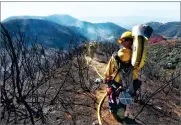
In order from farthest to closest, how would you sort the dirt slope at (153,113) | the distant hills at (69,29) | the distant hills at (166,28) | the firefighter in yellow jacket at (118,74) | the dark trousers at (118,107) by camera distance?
the distant hills at (166,28) → the distant hills at (69,29) → the dirt slope at (153,113) → the dark trousers at (118,107) → the firefighter in yellow jacket at (118,74)

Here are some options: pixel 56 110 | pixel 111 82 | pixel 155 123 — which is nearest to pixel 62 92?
pixel 56 110

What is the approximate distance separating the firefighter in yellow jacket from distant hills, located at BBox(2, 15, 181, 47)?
93.6ft

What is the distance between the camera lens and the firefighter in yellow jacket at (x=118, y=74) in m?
6.12

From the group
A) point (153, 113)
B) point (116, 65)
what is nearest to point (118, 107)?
point (116, 65)

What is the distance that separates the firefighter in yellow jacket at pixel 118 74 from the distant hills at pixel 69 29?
93.6ft

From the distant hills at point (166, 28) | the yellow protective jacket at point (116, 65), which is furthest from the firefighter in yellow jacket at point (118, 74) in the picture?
the distant hills at point (166, 28)

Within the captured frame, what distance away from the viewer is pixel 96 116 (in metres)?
6.63

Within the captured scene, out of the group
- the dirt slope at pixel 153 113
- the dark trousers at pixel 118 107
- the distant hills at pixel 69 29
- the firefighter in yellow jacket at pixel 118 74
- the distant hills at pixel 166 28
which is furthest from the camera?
the distant hills at pixel 166 28

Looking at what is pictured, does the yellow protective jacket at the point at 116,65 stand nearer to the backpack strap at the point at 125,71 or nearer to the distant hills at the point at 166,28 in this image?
the backpack strap at the point at 125,71

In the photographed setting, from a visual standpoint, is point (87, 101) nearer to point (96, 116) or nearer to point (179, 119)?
point (96, 116)

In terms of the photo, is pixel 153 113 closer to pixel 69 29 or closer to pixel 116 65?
pixel 116 65

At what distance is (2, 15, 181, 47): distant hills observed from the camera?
2194 inches

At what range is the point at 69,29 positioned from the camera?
7281 centimetres

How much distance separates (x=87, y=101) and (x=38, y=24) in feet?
196
